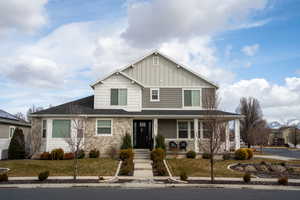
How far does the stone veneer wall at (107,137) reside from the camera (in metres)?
21.9

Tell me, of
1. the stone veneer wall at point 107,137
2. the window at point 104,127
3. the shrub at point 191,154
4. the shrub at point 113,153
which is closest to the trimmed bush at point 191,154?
the shrub at point 191,154

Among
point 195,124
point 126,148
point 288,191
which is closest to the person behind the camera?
point 288,191

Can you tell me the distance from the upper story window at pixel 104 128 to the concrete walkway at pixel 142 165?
9.15ft

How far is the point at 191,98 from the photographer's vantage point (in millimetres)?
25234

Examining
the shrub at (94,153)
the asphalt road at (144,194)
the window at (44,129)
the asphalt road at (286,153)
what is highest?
the window at (44,129)

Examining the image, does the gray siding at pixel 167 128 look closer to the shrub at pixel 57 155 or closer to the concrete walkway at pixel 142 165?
the concrete walkway at pixel 142 165

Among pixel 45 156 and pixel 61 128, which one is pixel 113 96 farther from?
pixel 45 156

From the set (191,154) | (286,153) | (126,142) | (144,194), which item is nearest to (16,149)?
(126,142)

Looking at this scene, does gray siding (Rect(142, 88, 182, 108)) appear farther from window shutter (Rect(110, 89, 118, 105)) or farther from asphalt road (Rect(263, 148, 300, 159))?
asphalt road (Rect(263, 148, 300, 159))

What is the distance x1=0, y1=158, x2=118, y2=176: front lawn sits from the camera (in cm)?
1619

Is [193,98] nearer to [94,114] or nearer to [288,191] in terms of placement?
[94,114]

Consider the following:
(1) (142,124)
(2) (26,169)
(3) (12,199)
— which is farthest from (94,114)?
(3) (12,199)

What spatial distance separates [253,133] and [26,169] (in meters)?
31.6

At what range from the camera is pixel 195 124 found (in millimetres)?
22844
